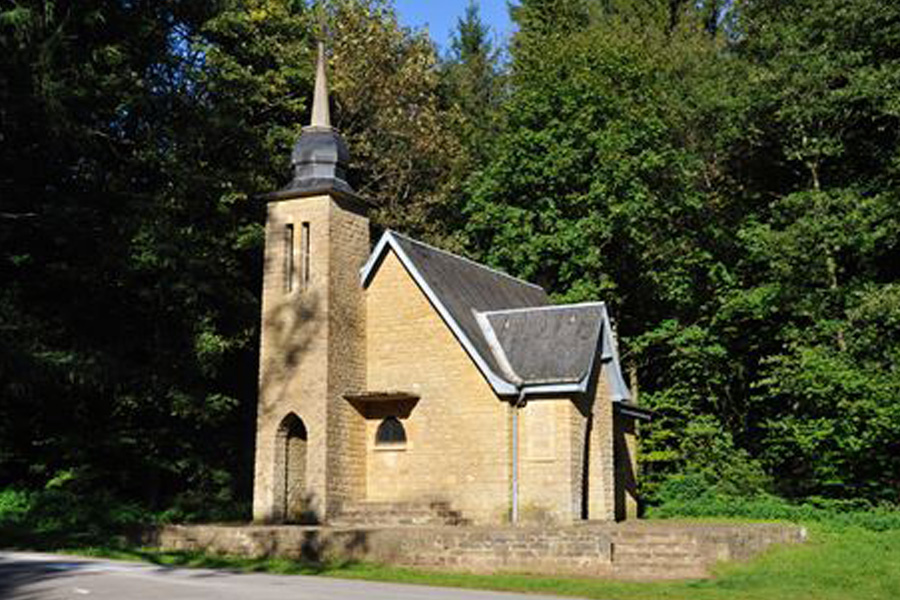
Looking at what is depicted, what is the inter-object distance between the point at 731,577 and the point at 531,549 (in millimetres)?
3158

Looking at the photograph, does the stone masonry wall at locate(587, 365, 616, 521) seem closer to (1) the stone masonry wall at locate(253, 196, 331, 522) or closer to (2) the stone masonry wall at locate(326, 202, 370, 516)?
(2) the stone masonry wall at locate(326, 202, 370, 516)

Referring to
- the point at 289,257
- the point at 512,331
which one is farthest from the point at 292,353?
the point at 512,331

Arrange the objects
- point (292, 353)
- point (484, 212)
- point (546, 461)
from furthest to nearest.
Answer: point (484, 212) → point (292, 353) → point (546, 461)

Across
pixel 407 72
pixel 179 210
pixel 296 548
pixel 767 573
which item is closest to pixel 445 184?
pixel 407 72

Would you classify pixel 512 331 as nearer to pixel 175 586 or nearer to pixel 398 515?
pixel 398 515

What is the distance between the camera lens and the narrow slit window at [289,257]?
82.8ft

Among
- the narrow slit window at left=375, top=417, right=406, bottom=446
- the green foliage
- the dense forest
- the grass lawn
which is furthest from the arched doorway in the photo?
the green foliage

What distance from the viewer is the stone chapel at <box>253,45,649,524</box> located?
2362cm

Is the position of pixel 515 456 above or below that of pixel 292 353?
below

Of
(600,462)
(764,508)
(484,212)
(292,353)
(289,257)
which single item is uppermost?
(484,212)

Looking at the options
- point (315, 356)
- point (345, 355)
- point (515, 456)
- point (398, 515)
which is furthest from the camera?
point (345, 355)

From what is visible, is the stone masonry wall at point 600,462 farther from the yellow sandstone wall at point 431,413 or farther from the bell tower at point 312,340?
the bell tower at point 312,340

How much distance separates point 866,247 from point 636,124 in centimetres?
911

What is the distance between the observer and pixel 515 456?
77.4ft
